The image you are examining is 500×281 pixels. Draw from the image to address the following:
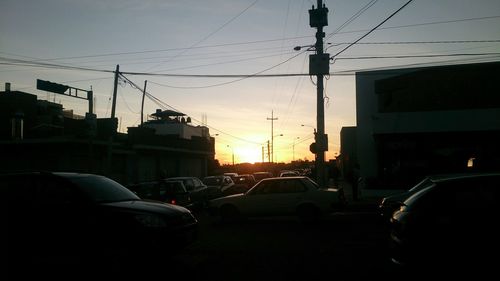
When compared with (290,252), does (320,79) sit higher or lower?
higher

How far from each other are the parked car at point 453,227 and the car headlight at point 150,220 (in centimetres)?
357

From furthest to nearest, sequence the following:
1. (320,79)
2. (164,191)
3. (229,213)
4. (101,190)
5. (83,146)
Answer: (83,146), (320,79), (164,191), (229,213), (101,190)

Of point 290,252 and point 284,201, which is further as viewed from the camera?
point 284,201

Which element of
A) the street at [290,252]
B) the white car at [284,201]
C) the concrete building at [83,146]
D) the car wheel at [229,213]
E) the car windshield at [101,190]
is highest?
the concrete building at [83,146]

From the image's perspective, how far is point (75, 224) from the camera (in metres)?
6.95

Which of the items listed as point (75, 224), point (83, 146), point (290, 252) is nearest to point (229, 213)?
point (290, 252)

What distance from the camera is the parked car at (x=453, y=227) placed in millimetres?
5328

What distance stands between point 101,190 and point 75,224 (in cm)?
87

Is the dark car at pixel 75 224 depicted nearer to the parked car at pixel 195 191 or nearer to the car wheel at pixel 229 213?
the car wheel at pixel 229 213

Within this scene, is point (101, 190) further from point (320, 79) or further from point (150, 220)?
point (320, 79)

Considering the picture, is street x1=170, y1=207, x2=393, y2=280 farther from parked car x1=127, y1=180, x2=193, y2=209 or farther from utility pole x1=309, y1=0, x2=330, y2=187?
utility pole x1=309, y1=0, x2=330, y2=187

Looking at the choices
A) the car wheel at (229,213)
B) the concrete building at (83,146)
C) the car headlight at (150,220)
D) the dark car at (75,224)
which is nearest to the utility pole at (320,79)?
the car wheel at (229,213)

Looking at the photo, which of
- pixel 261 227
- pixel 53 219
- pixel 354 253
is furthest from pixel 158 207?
pixel 261 227

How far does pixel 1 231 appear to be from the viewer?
712cm
